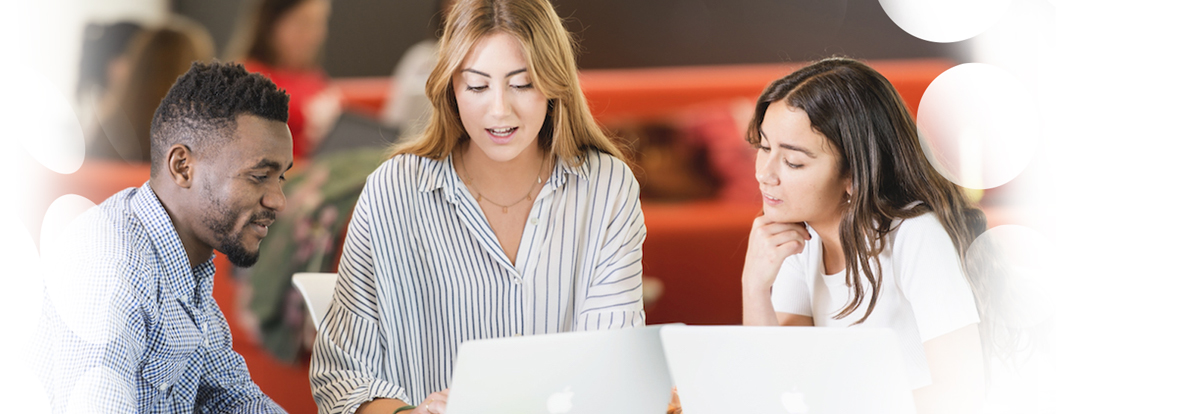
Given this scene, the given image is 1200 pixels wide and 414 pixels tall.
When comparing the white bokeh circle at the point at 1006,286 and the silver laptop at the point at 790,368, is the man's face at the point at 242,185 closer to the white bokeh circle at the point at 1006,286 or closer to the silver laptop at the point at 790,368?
the silver laptop at the point at 790,368

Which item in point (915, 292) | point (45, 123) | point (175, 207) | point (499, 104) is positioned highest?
point (45, 123)

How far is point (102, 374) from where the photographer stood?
0.86m

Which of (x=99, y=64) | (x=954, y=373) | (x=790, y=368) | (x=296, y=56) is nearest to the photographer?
(x=790, y=368)

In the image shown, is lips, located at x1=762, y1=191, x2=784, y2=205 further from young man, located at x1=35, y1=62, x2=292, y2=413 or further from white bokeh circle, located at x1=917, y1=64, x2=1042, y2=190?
white bokeh circle, located at x1=917, y1=64, x2=1042, y2=190

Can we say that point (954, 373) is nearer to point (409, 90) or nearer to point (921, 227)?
point (921, 227)

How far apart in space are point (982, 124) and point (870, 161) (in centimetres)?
143

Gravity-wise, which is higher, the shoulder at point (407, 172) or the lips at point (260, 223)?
the shoulder at point (407, 172)

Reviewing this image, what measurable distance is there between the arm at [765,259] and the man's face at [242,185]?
651mm

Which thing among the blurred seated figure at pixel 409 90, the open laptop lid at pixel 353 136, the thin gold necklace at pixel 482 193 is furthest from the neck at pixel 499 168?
the blurred seated figure at pixel 409 90

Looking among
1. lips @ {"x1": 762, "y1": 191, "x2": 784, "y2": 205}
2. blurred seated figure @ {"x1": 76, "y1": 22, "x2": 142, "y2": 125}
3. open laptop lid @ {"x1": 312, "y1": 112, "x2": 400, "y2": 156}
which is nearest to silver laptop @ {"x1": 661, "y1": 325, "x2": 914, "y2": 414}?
lips @ {"x1": 762, "y1": 191, "x2": 784, "y2": 205}

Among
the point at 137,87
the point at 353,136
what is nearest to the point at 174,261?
the point at 353,136

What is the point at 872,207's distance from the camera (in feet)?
3.72

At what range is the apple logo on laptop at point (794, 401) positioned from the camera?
837 millimetres

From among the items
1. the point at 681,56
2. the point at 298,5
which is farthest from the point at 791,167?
the point at 298,5
